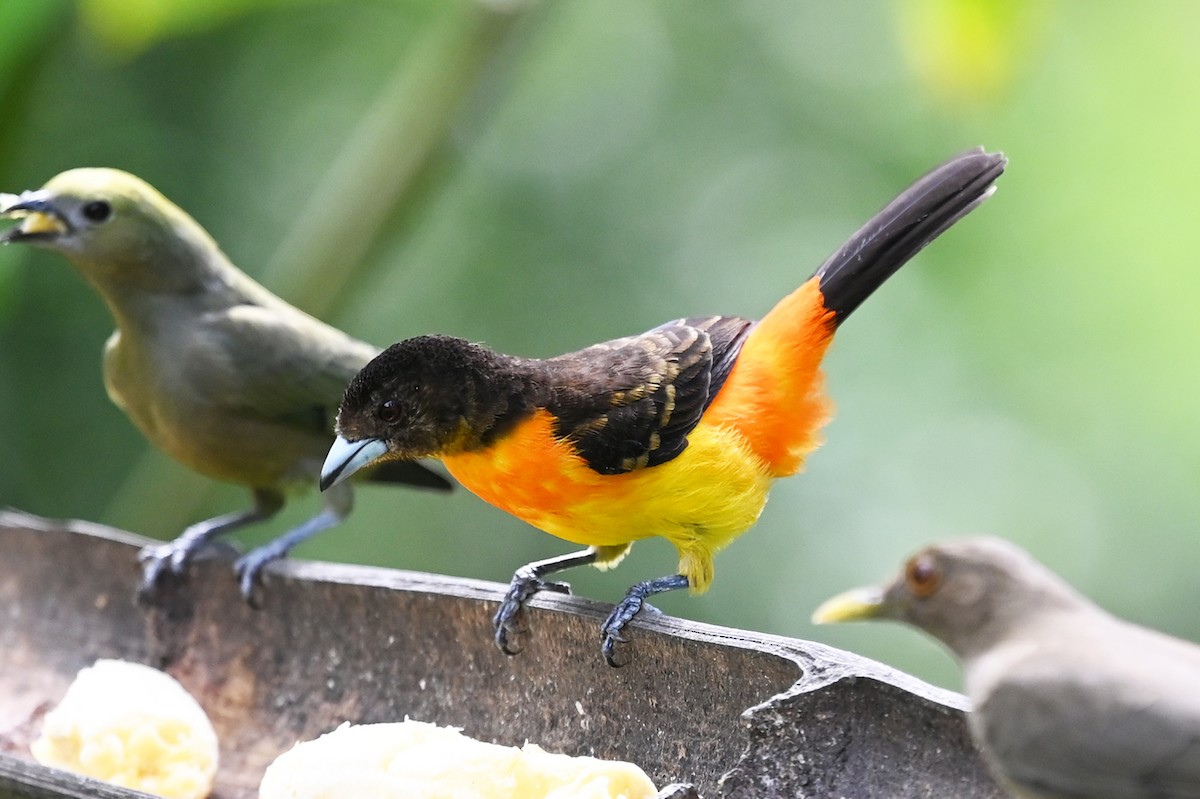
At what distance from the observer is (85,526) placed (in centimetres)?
421

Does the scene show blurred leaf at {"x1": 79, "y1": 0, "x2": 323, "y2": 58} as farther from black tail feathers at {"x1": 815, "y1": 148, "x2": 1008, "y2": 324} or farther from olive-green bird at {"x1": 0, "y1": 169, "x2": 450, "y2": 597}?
black tail feathers at {"x1": 815, "y1": 148, "x2": 1008, "y2": 324}

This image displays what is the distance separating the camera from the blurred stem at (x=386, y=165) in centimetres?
493

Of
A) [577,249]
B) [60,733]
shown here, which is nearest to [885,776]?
[60,733]

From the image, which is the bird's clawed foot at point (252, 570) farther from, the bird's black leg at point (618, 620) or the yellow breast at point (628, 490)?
the bird's black leg at point (618, 620)

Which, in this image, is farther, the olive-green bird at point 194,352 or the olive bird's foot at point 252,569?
the olive-green bird at point 194,352

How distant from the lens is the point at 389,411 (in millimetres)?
2924

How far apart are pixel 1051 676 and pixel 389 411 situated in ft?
4.92

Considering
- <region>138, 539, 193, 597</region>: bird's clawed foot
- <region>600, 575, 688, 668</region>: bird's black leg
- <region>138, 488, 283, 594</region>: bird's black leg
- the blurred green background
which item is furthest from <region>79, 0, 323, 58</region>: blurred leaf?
<region>600, 575, 688, 668</region>: bird's black leg

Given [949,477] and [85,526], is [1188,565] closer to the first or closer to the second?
[949,477]

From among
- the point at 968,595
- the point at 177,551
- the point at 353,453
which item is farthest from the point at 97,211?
the point at 968,595

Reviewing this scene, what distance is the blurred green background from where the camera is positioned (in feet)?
25.3

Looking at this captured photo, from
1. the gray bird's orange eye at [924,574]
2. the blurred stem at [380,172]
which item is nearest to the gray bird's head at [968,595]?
the gray bird's orange eye at [924,574]

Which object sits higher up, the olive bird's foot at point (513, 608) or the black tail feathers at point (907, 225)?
the black tail feathers at point (907, 225)

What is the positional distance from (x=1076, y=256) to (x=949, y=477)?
1.63 metres
